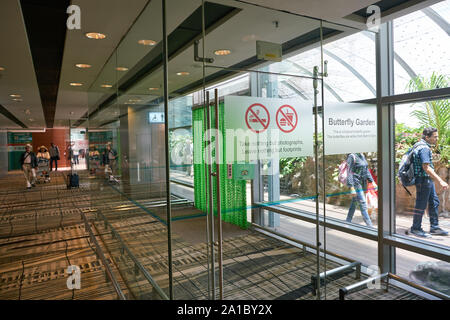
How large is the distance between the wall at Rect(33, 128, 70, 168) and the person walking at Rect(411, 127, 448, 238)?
23.4m

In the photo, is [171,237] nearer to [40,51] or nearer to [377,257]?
[377,257]

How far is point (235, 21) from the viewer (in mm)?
2887

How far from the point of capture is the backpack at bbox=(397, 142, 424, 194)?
353 cm

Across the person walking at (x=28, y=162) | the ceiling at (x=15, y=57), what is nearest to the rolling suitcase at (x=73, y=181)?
the person walking at (x=28, y=162)

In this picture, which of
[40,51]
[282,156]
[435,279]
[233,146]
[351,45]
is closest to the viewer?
[233,146]

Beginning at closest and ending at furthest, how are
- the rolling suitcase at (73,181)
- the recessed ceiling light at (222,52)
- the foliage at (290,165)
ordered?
the recessed ceiling light at (222,52) < the foliage at (290,165) < the rolling suitcase at (73,181)

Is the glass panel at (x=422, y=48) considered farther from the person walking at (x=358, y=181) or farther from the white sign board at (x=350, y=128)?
the person walking at (x=358, y=181)

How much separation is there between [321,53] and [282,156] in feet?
3.62

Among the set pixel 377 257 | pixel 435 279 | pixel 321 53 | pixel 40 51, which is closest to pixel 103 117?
pixel 40 51

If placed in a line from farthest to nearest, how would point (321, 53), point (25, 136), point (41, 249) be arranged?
point (25, 136), point (41, 249), point (321, 53)

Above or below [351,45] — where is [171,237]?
below

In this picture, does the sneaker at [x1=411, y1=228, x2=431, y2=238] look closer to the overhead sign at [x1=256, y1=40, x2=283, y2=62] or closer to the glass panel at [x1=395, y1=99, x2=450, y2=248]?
the glass panel at [x1=395, y1=99, x2=450, y2=248]

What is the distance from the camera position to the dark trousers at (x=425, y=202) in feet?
11.0

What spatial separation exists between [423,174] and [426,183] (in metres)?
0.10
